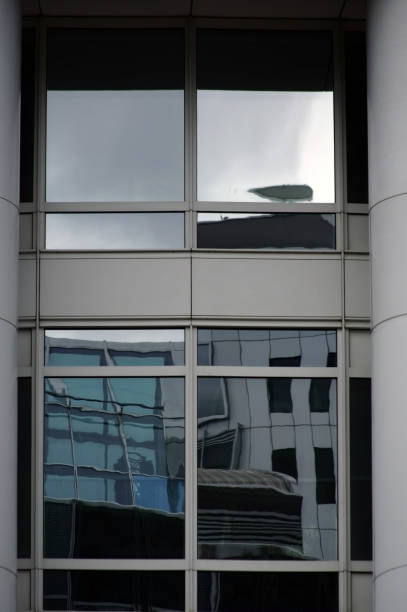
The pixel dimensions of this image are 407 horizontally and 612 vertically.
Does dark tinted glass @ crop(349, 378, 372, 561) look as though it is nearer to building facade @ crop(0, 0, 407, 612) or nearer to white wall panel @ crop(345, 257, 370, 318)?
building facade @ crop(0, 0, 407, 612)

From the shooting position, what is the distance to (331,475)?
45.5 feet

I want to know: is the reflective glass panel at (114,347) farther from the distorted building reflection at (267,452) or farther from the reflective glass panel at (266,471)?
the reflective glass panel at (266,471)

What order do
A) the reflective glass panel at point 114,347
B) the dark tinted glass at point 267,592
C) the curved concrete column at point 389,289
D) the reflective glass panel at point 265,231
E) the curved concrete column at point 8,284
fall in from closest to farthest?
the curved concrete column at point 389,289
the curved concrete column at point 8,284
the dark tinted glass at point 267,592
the reflective glass panel at point 114,347
the reflective glass panel at point 265,231

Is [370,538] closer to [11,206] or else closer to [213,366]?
[213,366]

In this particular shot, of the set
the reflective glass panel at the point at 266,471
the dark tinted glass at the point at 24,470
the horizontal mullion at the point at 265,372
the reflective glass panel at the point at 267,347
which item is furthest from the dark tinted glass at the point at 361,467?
the dark tinted glass at the point at 24,470

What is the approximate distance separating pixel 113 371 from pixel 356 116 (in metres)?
3.92

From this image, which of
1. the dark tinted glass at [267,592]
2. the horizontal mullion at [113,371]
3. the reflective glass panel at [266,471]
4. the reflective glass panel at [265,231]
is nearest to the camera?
the dark tinted glass at [267,592]

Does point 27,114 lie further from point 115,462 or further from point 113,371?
point 115,462

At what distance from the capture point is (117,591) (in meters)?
13.6

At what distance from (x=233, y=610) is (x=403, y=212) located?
4.34 meters

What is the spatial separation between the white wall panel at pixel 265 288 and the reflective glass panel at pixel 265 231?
0.68 ft

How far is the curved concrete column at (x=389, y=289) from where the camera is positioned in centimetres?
1241

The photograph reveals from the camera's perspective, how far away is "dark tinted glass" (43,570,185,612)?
1354 cm

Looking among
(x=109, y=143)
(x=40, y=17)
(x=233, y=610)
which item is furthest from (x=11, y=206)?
(x=233, y=610)
